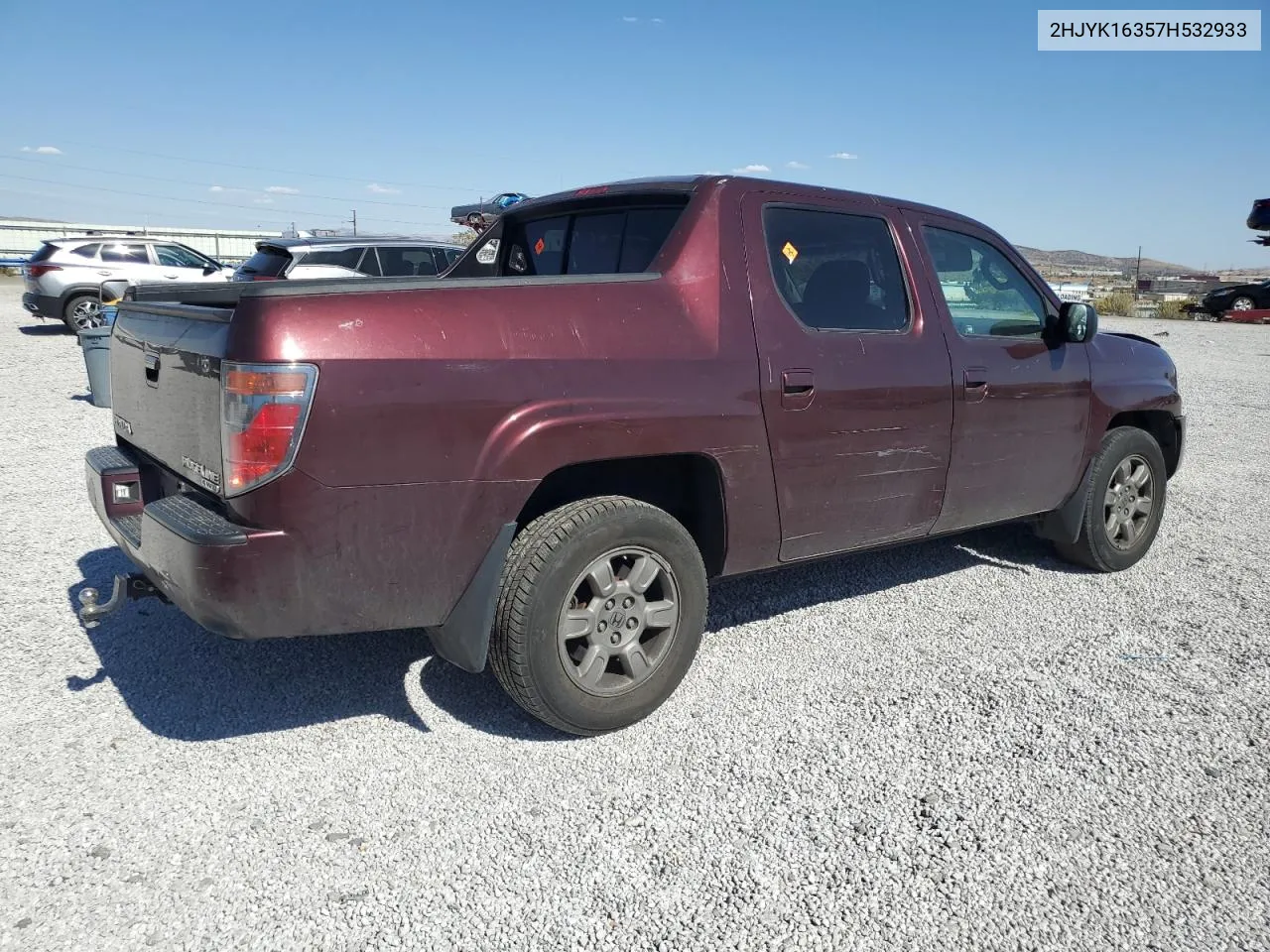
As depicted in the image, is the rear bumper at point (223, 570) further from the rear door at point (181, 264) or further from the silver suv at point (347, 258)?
the rear door at point (181, 264)

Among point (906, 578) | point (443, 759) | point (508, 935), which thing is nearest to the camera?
point (508, 935)

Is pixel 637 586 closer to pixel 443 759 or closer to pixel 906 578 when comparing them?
pixel 443 759

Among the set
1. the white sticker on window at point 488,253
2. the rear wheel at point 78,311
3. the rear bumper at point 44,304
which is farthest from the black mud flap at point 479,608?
the rear bumper at point 44,304

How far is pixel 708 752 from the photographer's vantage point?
10.4 feet

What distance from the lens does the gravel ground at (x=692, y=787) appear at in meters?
2.38

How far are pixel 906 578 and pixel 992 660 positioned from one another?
3.56 feet

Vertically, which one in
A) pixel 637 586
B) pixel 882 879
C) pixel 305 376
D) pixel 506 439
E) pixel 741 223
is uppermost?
pixel 741 223

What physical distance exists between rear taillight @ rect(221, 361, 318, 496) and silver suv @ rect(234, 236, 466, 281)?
Answer: 9.33 m

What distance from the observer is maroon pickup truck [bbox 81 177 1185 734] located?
2.65 m

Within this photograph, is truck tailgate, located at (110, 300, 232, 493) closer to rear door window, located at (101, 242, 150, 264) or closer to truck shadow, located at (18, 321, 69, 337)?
rear door window, located at (101, 242, 150, 264)

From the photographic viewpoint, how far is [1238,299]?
93.5ft

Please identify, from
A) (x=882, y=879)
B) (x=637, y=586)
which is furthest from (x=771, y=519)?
(x=882, y=879)

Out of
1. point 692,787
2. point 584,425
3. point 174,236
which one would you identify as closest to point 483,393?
point 584,425

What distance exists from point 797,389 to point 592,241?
3.77 ft
